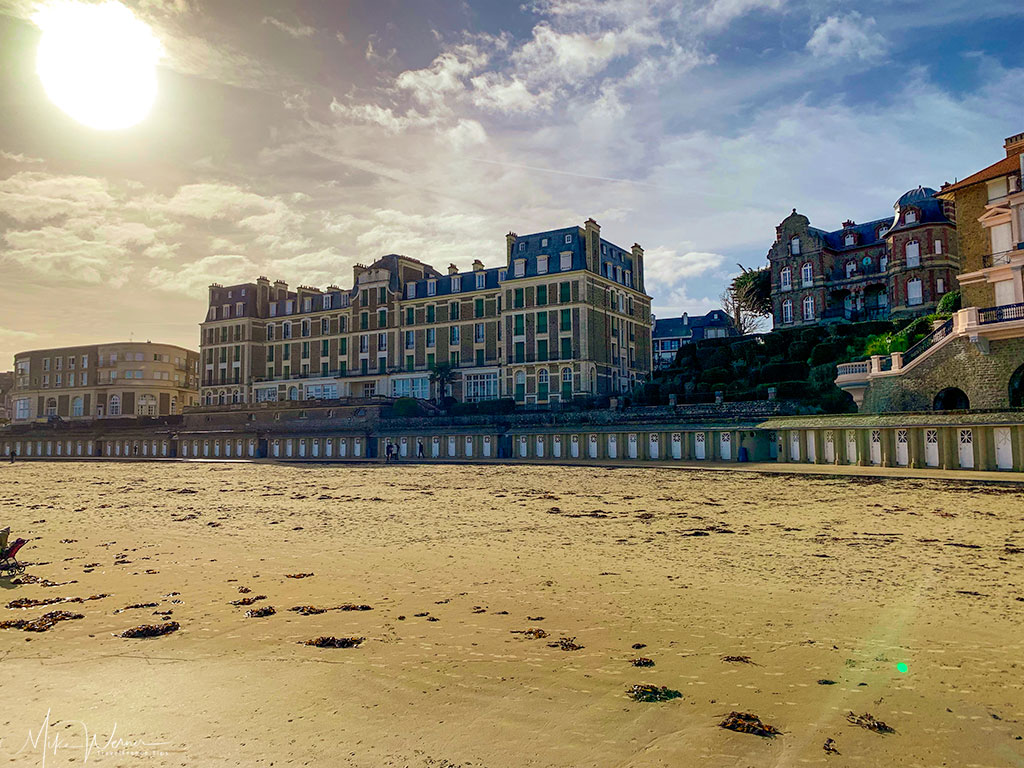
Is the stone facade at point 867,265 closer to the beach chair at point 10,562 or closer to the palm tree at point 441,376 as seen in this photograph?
the palm tree at point 441,376

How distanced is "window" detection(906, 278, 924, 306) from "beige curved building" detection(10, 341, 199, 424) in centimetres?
9762

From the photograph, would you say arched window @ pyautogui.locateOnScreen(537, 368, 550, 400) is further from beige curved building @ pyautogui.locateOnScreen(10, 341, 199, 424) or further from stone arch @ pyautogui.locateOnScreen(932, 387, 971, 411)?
beige curved building @ pyautogui.locateOnScreen(10, 341, 199, 424)

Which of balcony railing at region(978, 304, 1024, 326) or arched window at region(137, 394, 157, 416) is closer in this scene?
balcony railing at region(978, 304, 1024, 326)

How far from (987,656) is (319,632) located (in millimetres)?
7815

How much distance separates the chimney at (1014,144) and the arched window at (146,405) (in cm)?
10530

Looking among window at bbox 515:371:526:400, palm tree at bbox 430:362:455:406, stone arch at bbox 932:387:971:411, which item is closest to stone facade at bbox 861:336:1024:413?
stone arch at bbox 932:387:971:411

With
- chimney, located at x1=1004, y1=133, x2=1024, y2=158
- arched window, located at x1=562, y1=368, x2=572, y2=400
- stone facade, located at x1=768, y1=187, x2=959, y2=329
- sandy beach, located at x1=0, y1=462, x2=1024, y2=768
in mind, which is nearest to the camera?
sandy beach, located at x1=0, y1=462, x2=1024, y2=768

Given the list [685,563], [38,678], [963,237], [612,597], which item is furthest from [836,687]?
[963,237]

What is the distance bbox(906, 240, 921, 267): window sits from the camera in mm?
53562

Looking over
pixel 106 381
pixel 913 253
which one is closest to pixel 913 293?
pixel 913 253

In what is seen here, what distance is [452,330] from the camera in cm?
7319

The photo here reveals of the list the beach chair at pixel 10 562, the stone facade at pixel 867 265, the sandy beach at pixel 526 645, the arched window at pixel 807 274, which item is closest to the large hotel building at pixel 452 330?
the stone facade at pixel 867 265

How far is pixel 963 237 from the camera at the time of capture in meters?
Answer: 39.9

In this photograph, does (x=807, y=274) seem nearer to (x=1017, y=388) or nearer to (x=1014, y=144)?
(x=1014, y=144)
